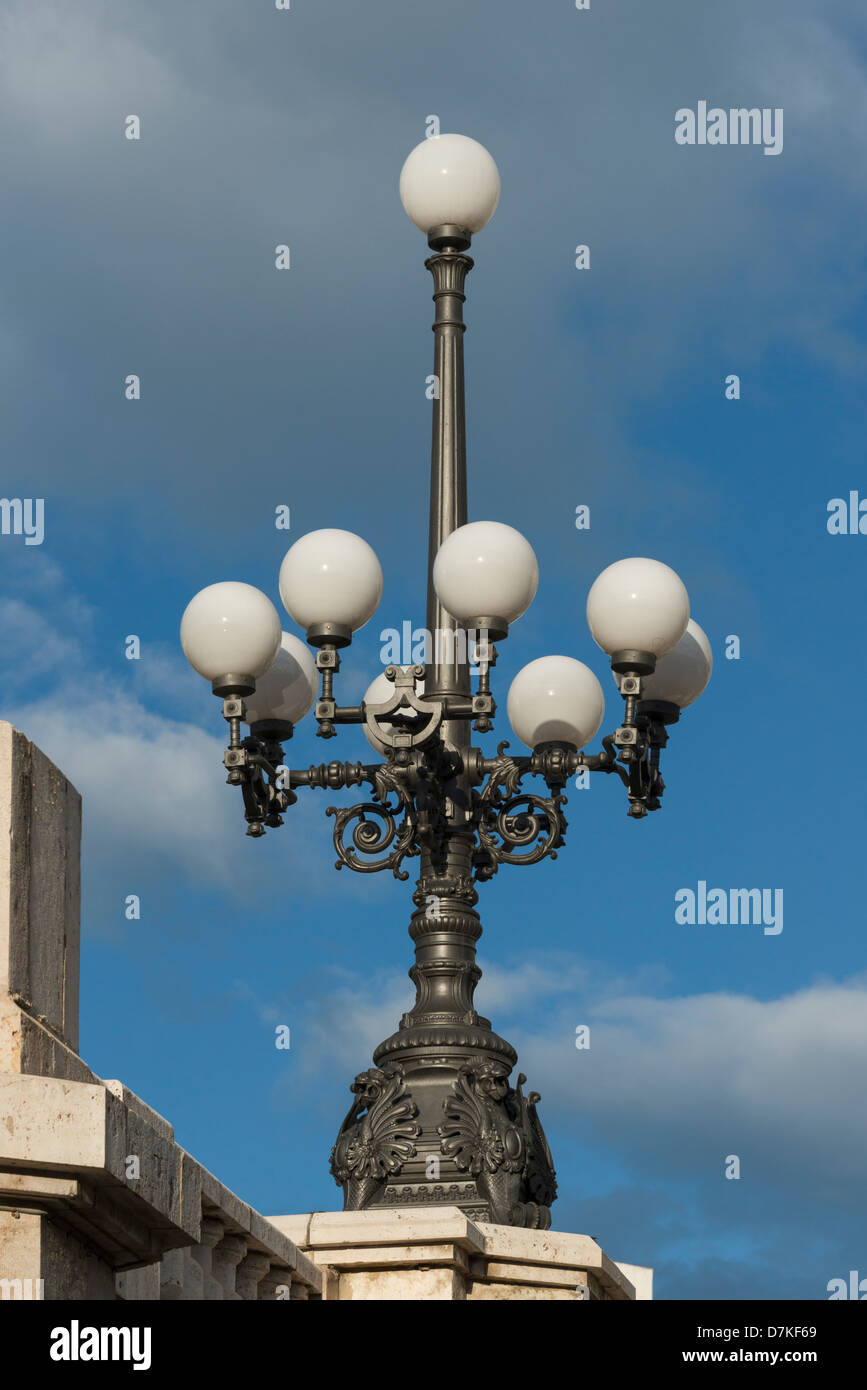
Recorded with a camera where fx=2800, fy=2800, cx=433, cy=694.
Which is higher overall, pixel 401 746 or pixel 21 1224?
pixel 401 746

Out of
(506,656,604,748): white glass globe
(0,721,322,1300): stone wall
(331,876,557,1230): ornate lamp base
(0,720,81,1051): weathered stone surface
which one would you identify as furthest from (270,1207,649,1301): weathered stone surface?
(0,720,81,1051): weathered stone surface

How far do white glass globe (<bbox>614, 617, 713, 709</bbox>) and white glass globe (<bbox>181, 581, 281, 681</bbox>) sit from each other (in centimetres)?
173

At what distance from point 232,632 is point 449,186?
108 inches

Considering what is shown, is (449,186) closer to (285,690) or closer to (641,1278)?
A: (285,690)

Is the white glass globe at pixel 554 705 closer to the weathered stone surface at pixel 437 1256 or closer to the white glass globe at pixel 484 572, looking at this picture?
the white glass globe at pixel 484 572

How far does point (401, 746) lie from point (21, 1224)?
204 inches

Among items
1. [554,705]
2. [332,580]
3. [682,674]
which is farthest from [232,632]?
[682,674]
